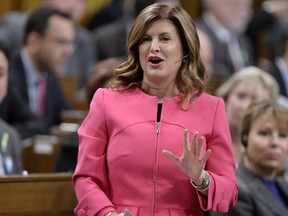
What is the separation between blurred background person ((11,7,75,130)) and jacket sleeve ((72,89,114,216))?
9.17 feet

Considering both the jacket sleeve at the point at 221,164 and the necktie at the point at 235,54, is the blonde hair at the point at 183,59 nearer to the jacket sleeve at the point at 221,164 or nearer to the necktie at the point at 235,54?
the jacket sleeve at the point at 221,164

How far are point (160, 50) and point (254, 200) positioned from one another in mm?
906

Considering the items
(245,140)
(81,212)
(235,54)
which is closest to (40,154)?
(245,140)

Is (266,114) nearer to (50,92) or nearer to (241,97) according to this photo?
(241,97)

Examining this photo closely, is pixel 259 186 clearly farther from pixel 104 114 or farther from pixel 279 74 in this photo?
pixel 279 74

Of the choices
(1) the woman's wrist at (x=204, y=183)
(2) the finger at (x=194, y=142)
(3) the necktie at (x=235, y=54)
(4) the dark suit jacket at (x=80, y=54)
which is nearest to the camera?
(2) the finger at (x=194, y=142)

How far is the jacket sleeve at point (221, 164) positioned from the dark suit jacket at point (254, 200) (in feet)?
1.84

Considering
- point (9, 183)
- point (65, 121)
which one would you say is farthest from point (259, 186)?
point (65, 121)

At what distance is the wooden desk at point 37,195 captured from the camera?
3.27 metres

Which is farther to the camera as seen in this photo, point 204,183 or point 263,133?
point 263,133

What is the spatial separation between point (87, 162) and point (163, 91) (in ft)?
1.06

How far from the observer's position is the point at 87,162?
9.06ft

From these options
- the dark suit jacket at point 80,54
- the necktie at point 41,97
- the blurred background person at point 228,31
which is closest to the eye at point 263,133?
the necktie at point 41,97

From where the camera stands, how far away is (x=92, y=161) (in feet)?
9.04
